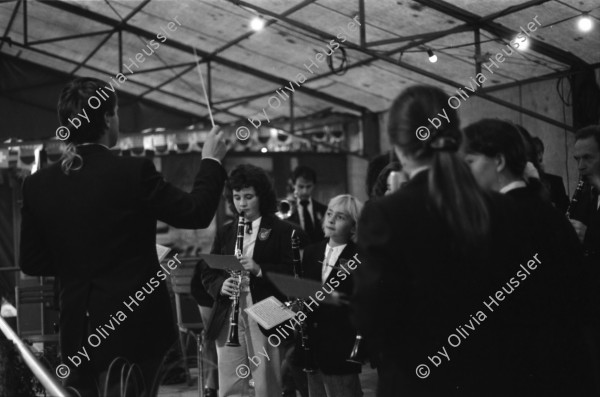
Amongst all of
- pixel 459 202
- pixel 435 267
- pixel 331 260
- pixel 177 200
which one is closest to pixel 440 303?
pixel 435 267

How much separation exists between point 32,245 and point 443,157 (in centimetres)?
137

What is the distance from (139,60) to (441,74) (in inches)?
214

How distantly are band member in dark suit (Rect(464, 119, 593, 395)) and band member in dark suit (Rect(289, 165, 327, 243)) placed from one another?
480 cm

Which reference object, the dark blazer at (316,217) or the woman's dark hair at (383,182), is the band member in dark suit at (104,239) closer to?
the woman's dark hair at (383,182)

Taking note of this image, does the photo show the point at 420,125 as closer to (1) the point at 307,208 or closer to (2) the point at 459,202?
(2) the point at 459,202

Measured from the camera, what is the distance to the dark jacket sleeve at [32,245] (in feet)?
8.48

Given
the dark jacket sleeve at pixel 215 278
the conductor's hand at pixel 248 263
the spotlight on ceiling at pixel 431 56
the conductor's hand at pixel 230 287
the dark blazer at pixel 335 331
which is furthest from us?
the spotlight on ceiling at pixel 431 56

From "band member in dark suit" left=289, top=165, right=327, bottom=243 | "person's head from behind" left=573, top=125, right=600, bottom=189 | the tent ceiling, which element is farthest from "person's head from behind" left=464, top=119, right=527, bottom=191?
the tent ceiling

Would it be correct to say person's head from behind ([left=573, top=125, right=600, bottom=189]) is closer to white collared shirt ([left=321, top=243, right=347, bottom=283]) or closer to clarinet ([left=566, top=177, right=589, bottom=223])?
clarinet ([left=566, top=177, right=589, bottom=223])

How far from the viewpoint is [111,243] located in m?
2.45

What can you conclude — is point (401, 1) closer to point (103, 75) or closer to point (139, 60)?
point (139, 60)

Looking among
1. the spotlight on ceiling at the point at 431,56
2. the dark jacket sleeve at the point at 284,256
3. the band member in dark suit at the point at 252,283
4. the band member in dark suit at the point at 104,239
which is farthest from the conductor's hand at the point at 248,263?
the spotlight on ceiling at the point at 431,56

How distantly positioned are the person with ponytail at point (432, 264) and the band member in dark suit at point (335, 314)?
2.04 m

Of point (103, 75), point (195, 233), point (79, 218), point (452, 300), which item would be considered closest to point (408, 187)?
point (452, 300)
